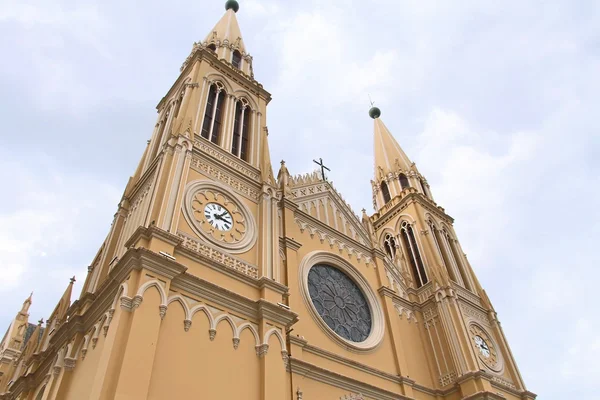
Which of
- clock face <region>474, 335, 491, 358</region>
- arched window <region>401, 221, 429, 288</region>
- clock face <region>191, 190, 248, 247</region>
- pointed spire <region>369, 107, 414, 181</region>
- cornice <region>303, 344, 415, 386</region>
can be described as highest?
pointed spire <region>369, 107, 414, 181</region>

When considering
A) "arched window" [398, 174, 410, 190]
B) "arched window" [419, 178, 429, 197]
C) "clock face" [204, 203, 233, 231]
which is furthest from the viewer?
"arched window" [398, 174, 410, 190]

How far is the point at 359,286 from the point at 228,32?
1458 cm

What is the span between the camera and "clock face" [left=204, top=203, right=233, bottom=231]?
542 inches

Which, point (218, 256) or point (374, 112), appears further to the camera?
point (374, 112)

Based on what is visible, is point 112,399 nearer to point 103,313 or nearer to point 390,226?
point 103,313

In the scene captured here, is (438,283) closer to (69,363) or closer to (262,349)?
(262,349)

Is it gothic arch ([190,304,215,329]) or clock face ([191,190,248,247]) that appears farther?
clock face ([191,190,248,247])

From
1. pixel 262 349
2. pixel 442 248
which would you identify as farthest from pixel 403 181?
pixel 262 349

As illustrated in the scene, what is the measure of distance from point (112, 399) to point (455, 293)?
15400 mm

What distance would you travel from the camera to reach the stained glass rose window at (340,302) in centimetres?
1606

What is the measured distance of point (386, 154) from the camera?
101 feet

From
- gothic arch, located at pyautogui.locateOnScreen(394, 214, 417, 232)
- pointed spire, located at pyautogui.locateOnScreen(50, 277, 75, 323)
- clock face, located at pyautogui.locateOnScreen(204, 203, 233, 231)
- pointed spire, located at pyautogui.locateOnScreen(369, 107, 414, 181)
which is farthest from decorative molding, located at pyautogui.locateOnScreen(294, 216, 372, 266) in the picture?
pointed spire, located at pyautogui.locateOnScreen(369, 107, 414, 181)

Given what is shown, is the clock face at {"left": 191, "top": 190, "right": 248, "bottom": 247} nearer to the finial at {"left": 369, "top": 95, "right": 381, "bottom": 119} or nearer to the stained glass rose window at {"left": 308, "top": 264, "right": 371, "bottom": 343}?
the stained glass rose window at {"left": 308, "top": 264, "right": 371, "bottom": 343}

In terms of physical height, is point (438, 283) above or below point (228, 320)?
above
